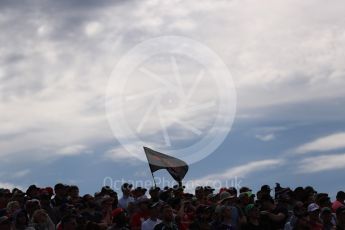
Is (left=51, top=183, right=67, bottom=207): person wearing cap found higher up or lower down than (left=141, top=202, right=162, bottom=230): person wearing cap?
higher up

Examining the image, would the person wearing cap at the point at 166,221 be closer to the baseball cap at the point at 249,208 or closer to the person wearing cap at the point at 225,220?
the person wearing cap at the point at 225,220

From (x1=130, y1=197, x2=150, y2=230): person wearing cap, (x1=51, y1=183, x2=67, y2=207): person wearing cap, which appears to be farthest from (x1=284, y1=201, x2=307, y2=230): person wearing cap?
(x1=51, y1=183, x2=67, y2=207): person wearing cap

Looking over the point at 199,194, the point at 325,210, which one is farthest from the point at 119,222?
the point at 199,194

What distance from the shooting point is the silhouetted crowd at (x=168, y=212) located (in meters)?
14.5

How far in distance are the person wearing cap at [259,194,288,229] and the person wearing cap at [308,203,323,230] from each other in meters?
0.61

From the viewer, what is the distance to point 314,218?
53.9 feet

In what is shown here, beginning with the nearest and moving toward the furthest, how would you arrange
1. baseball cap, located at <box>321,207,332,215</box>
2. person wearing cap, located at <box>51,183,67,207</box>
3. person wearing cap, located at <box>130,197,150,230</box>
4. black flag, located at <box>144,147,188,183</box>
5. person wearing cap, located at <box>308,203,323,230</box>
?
person wearing cap, located at <box>308,203,323,230</box> < person wearing cap, located at <box>130,197,150,230</box> < baseball cap, located at <box>321,207,332,215</box> < person wearing cap, located at <box>51,183,67,207</box> < black flag, located at <box>144,147,188,183</box>

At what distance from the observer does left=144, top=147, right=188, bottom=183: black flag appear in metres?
26.5

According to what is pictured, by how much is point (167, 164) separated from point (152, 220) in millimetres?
11465

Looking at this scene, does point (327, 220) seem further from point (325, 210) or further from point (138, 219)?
point (138, 219)

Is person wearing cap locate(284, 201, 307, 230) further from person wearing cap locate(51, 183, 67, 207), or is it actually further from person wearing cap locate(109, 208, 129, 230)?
person wearing cap locate(51, 183, 67, 207)

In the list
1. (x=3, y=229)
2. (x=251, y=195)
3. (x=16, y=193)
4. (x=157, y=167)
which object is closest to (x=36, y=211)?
(x=3, y=229)

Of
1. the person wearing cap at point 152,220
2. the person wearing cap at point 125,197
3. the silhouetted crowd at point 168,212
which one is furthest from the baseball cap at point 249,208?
A: the person wearing cap at point 125,197

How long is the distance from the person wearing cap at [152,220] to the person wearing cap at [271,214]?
250 cm
